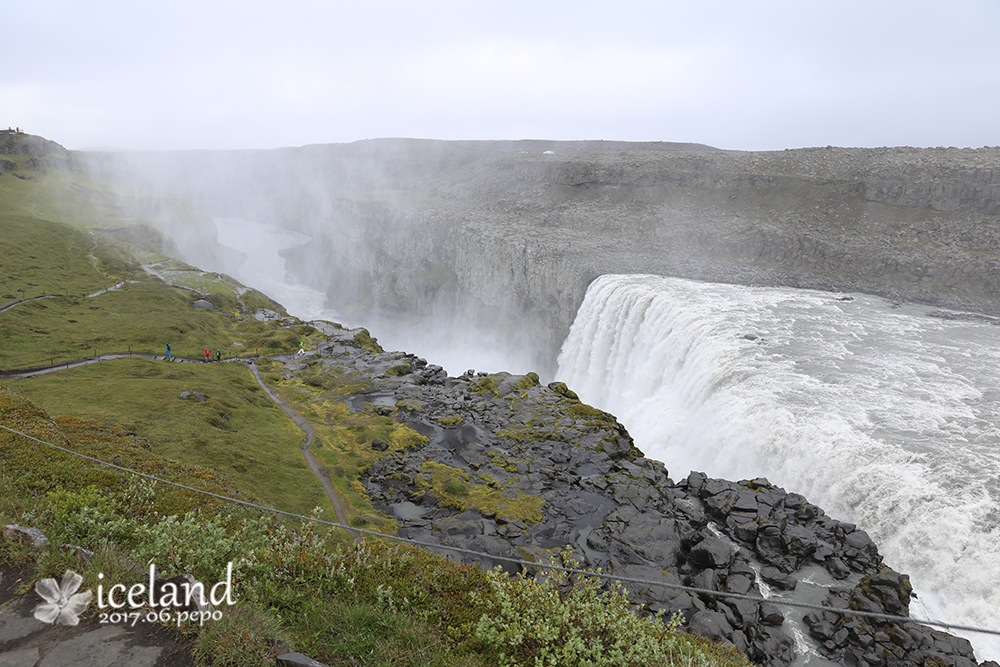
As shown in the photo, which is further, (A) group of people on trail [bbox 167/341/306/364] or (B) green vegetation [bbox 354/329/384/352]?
(B) green vegetation [bbox 354/329/384/352]

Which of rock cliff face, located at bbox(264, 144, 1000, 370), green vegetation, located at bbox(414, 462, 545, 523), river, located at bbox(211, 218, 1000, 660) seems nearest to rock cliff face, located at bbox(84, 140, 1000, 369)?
rock cliff face, located at bbox(264, 144, 1000, 370)

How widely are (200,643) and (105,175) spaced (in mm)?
194032

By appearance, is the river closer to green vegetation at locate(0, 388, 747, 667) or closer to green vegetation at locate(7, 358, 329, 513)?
green vegetation at locate(0, 388, 747, 667)

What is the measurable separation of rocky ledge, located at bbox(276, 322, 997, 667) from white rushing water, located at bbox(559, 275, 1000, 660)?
5.81 feet

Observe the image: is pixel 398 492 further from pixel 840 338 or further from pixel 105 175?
pixel 105 175

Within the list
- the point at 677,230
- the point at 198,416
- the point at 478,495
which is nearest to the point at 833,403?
the point at 478,495

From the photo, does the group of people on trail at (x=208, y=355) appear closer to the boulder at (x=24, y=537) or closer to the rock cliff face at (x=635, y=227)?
the rock cliff face at (x=635, y=227)

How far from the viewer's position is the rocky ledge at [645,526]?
55.5ft

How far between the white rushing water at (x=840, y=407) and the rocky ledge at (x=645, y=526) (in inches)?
69.8

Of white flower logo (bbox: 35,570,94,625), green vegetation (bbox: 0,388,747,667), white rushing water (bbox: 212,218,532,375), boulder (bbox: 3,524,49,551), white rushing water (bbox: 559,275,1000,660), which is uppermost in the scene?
boulder (bbox: 3,524,49,551)

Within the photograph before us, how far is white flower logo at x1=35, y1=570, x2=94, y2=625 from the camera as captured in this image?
6602 mm

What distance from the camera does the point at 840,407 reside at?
2698 centimetres

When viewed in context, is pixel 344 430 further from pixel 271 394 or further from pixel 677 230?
pixel 677 230

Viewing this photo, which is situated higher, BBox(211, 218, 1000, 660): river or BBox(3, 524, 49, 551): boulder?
BBox(3, 524, 49, 551): boulder
